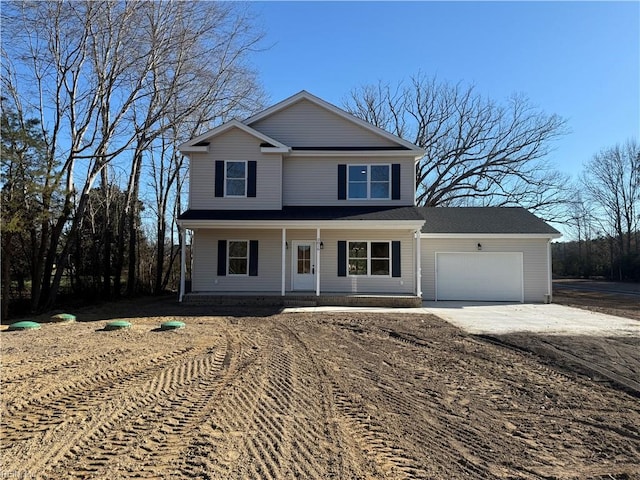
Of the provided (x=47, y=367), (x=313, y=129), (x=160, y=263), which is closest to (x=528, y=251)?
(x=313, y=129)

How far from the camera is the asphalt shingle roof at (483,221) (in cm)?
1603

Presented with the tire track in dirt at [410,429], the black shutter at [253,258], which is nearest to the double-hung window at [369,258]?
the black shutter at [253,258]

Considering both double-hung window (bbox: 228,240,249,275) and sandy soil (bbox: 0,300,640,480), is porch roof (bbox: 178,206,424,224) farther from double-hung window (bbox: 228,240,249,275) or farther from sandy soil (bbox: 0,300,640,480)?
sandy soil (bbox: 0,300,640,480)

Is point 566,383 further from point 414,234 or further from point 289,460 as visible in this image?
point 414,234

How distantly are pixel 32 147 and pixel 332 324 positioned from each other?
1106cm

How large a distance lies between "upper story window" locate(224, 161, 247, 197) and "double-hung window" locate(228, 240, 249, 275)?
193cm

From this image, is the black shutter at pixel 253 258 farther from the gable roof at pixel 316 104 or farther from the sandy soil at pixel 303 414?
the sandy soil at pixel 303 414

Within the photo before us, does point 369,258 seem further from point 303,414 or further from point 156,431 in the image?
point 156,431

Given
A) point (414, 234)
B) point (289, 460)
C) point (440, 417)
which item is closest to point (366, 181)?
point (414, 234)

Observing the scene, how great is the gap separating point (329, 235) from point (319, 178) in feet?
7.87

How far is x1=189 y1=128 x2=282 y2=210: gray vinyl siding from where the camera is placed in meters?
15.7

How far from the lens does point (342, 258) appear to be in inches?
615

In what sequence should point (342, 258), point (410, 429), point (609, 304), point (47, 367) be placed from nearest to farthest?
point (410, 429)
point (47, 367)
point (342, 258)
point (609, 304)

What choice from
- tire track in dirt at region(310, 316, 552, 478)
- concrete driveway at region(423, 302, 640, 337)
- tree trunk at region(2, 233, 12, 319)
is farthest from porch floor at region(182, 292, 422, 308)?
tire track in dirt at region(310, 316, 552, 478)
